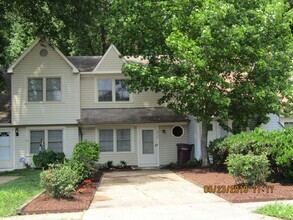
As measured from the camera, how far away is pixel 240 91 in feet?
55.2

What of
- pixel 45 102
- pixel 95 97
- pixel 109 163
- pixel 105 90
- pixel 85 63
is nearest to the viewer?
pixel 109 163

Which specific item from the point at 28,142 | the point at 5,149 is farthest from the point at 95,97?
the point at 5,149

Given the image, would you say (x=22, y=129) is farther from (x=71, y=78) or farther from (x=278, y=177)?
(x=278, y=177)

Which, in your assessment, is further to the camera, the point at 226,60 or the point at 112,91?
the point at 112,91

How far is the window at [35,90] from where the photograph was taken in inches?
859

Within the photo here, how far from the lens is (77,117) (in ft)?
71.0

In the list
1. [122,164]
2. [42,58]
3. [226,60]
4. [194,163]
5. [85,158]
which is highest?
[42,58]

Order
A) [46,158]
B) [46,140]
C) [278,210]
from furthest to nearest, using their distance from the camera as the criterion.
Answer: [46,140]
[46,158]
[278,210]

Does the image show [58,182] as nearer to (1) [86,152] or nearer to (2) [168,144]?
(1) [86,152]

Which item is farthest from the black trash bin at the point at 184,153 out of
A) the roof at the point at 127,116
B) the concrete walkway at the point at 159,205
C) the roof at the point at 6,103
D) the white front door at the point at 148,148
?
the roof at the point at 6,103

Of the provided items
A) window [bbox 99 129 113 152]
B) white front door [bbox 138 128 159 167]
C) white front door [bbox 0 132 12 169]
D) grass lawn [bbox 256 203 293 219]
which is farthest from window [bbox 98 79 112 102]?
grass lawn [bbox 256 203 293 219]

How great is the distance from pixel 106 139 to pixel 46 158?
361 cm

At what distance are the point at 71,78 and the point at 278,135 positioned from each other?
513 inches

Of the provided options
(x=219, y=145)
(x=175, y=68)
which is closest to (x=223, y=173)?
(x=219, y=145)
